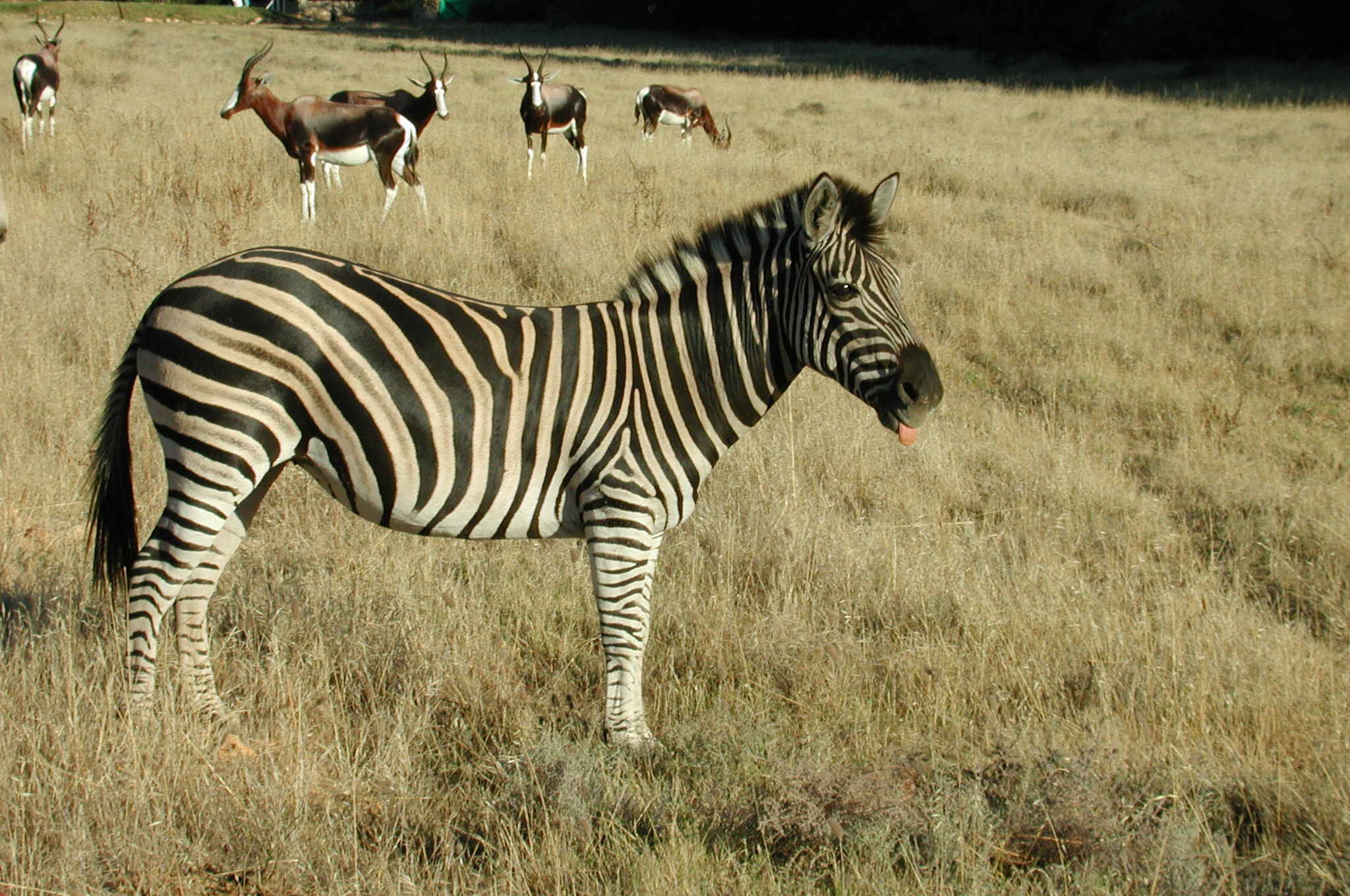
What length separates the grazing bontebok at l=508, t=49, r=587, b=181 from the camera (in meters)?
15.2

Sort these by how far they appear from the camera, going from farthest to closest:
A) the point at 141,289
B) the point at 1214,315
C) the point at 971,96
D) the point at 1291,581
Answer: the point at 971,96 < the point at 1214,315 < the point at 141,289 < the point at 1291,581

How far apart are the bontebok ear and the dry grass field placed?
1.70 meters

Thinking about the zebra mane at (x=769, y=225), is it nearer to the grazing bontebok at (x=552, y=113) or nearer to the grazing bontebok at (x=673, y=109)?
the grazing bontebok at (x=552, y=113)

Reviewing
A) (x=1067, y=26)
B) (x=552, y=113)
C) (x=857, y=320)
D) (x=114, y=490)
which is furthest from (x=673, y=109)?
(x=1067, y=26)

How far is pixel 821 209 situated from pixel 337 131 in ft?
33.7

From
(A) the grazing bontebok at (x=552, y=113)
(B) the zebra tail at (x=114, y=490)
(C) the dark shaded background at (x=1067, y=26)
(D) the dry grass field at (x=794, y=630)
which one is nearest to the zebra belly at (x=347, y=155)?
(D) the dry grass field at (x=794, y=630)

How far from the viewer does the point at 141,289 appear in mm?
7977

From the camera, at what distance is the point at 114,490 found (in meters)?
3.78

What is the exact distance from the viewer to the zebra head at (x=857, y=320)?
3.54 meters

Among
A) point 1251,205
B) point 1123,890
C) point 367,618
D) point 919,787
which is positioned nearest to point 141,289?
point 367,618

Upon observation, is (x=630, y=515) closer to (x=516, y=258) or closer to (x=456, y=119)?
(x=516, y=258)

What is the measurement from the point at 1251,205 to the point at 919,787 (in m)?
11.8

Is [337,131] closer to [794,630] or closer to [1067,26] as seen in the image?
[794,630]

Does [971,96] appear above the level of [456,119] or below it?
above
